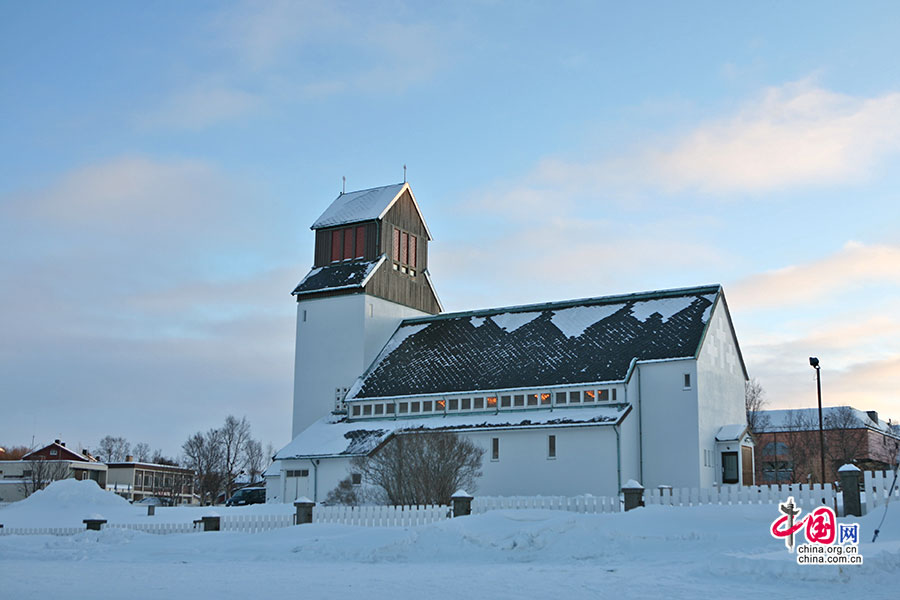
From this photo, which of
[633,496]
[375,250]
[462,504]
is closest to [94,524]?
[462,504]

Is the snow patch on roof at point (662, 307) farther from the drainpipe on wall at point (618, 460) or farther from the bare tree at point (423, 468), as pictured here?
the bare tree at point (423, 468)

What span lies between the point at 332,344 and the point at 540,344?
13231 mm

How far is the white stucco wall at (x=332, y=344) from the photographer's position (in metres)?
55.1

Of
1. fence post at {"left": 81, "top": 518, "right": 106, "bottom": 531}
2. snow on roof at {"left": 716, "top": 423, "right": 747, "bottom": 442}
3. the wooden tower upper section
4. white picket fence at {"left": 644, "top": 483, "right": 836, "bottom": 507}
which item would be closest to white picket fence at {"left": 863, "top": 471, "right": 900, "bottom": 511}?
white picket fence at {"left": 644, "top": 483, "right": 836, "bottom": 507}

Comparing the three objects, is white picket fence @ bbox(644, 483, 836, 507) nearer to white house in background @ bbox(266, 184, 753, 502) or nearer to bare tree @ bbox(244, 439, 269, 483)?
white house in background @ bbox(266, 184, 753, 502)

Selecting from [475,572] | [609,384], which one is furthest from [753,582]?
[609,384]

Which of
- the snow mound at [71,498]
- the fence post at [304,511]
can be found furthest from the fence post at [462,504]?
the snow mound at [71,498]

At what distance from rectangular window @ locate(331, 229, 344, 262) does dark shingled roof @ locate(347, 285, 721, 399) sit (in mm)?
6347

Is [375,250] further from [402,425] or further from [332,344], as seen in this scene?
[402,425]

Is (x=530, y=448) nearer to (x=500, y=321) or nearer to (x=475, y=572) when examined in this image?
(x=500, y=321)

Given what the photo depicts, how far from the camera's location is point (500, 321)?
5441 centimetres

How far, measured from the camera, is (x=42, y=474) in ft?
307

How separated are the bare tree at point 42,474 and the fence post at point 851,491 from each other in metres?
81.8

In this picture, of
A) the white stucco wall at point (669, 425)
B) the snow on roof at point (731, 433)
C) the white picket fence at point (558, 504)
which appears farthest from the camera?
the snow on roof at point (731, 433)
